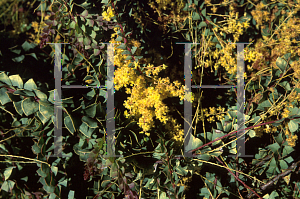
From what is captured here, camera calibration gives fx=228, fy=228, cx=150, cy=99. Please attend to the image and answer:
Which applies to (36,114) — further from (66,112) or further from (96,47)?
(96,47)

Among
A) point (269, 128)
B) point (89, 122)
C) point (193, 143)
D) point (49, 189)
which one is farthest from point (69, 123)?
point (269, 128)

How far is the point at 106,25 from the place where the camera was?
32.0 inches

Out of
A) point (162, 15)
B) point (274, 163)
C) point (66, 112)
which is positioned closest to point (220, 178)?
point (274, 163)

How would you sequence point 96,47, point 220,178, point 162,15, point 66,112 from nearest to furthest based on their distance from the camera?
point 66,112
point 96,47
point 220,178
point 162,15

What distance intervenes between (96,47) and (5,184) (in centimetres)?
61

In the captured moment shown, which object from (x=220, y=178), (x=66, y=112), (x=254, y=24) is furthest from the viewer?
(x=254, y=24)

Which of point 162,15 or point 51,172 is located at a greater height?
point 162,15

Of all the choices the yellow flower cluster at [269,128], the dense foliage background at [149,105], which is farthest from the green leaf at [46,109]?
the yellow flower cluster at [269,128]

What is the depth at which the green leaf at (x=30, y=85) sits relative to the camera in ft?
2.42

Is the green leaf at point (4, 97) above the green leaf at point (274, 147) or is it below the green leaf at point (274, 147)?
above

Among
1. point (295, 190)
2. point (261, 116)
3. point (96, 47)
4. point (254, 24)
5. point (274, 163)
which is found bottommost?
point (295, 190)

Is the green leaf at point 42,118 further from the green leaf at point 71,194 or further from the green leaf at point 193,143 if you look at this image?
the green leaf at point 193,143

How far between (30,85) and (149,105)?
39 centimetres

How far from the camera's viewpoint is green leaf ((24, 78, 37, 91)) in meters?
0.74
